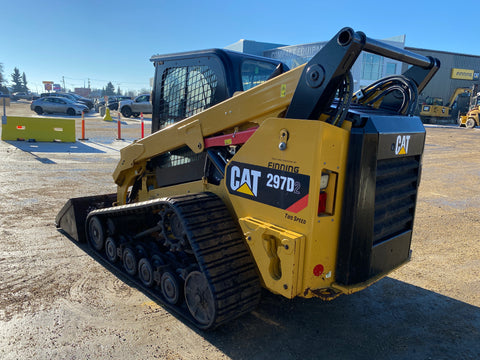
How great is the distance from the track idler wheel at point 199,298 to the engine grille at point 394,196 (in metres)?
1.45

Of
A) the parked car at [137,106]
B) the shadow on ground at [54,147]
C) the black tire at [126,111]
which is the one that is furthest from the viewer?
the black tire at [126,111]

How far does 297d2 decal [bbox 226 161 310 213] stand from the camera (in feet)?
9.09

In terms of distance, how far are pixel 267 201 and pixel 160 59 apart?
99.5 inches

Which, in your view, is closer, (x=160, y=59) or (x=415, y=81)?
(x=415, y=81)

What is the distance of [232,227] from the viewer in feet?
10.8

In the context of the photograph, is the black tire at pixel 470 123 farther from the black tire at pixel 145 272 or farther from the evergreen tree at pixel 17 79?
the evergreen tree at pixel 17 79

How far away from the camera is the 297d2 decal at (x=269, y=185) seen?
2.77 m

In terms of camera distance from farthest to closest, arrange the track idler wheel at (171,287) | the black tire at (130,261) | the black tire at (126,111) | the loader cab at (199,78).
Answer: the black tire at (126,111) → the black tire at (130,261) → the loader cab at (199,78) → the track idler wheel at (171,287)

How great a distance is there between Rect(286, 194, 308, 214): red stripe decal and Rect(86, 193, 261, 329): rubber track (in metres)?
0.67

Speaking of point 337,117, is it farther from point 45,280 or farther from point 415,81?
point 45,280

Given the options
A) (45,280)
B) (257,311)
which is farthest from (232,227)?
(45,280)

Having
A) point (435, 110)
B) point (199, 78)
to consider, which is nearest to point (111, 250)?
point (199, 78)

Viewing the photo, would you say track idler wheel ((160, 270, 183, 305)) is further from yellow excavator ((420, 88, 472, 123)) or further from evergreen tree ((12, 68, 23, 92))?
evergreen tree ((12, 68, 23, 92))

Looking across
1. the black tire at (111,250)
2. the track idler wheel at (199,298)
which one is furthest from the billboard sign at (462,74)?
the track idler wheel at (199,298)
